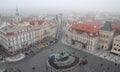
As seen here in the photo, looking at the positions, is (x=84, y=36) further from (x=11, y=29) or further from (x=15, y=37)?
(x=11, y=29)

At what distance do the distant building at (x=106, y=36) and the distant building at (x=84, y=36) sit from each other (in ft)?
16.5

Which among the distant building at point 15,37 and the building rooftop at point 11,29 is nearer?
the distant building at point 15,37

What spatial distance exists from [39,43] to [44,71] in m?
42.0

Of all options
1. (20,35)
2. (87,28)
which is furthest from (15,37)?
(87,28)

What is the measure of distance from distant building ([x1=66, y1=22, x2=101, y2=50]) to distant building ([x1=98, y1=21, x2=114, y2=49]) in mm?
5021

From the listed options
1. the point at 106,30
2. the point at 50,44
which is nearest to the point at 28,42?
the point at 50,44

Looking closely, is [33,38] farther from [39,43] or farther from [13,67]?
[13,67]

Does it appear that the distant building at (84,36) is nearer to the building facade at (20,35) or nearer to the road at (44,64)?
the road at (44,64)

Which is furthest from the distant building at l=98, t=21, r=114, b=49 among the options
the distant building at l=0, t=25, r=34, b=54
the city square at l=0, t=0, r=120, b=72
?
the distant building at l=0, t=25, r=34, b=54

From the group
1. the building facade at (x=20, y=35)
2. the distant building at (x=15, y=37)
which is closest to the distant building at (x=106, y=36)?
the building facade at (x=20, y=35)

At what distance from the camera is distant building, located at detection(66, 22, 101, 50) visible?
82.0 meters

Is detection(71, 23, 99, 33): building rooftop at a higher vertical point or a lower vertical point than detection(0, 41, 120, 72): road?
higher

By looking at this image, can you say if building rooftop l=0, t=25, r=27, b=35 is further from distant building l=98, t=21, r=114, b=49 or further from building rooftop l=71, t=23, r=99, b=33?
distant building l=98, t=21, r=114, b=49

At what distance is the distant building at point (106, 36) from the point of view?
8325cm
